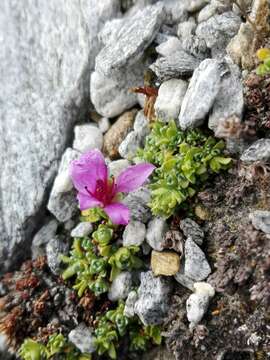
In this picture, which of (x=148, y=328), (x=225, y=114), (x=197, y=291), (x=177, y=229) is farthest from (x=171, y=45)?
(x=148, y=328)

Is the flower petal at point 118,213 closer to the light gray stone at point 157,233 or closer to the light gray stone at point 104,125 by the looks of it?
the light gray stone at point 157,233

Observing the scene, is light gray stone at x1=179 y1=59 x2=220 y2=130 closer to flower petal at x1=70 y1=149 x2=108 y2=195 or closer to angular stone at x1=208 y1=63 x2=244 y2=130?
angular stone at x1=208 y1=63 x2=244 y2=130

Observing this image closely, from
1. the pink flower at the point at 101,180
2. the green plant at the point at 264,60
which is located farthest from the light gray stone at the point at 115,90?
the green plant at the point at 264,60

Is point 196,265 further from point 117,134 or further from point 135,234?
point 117,134

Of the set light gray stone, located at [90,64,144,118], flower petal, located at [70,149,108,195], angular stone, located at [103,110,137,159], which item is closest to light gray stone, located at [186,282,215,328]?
flower petal, located at [70,149,108,195]

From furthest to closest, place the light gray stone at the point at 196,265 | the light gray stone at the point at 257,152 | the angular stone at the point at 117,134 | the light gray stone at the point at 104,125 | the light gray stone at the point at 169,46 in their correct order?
the light gray stone at the point at 104,125 < the angular stone at the point at 117,134 < the light gray stone at the point at 169,46 < the light gray stone at the point at 196,265 < the light gray stone at the point at 257,152

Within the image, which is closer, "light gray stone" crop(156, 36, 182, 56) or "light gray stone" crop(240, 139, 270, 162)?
"light gray stone" crop(240, 139, 270, 162)
